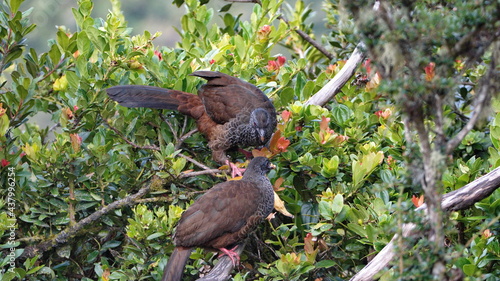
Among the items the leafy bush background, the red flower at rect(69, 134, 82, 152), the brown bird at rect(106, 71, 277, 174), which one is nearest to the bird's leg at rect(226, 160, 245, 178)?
the brown bird at rect(106, 71, 277, 174)

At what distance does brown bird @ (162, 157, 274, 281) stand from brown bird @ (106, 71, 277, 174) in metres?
0.59

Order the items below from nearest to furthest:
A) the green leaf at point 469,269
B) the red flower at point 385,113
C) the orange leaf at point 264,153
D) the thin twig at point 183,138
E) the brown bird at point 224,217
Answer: the green leaf at point 469,269
the brown bird at point 224,217
the orange leaf at point 264,153
the thin twig at point 183,138
the red flower at point 385,113

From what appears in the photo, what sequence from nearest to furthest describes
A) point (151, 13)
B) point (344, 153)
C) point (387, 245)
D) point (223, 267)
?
point (387, 245) → point (223, 267) → point (344, 153) → point (151, 13)

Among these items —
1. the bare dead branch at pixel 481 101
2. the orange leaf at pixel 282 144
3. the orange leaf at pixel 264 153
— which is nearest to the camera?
the bare dead branch at pixel 481 101

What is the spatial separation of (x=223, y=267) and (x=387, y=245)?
984 mm

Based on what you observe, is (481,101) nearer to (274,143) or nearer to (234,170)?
(274,143)

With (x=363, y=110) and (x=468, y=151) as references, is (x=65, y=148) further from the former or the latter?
(x=468, y=151)

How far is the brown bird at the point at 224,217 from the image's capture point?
3.45 metres

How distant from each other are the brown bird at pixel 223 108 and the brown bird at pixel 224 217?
1.94 ft

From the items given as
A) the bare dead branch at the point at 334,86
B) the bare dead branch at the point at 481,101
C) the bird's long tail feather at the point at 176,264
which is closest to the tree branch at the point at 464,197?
the bird's long tail feather at the point at 176,264

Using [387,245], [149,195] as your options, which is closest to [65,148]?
[149,195]

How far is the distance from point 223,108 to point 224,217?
1207 millimetres

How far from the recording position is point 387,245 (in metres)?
2.89

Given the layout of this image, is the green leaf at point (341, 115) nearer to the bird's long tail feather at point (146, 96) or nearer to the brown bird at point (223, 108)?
the brown bird at point (223, 108)
